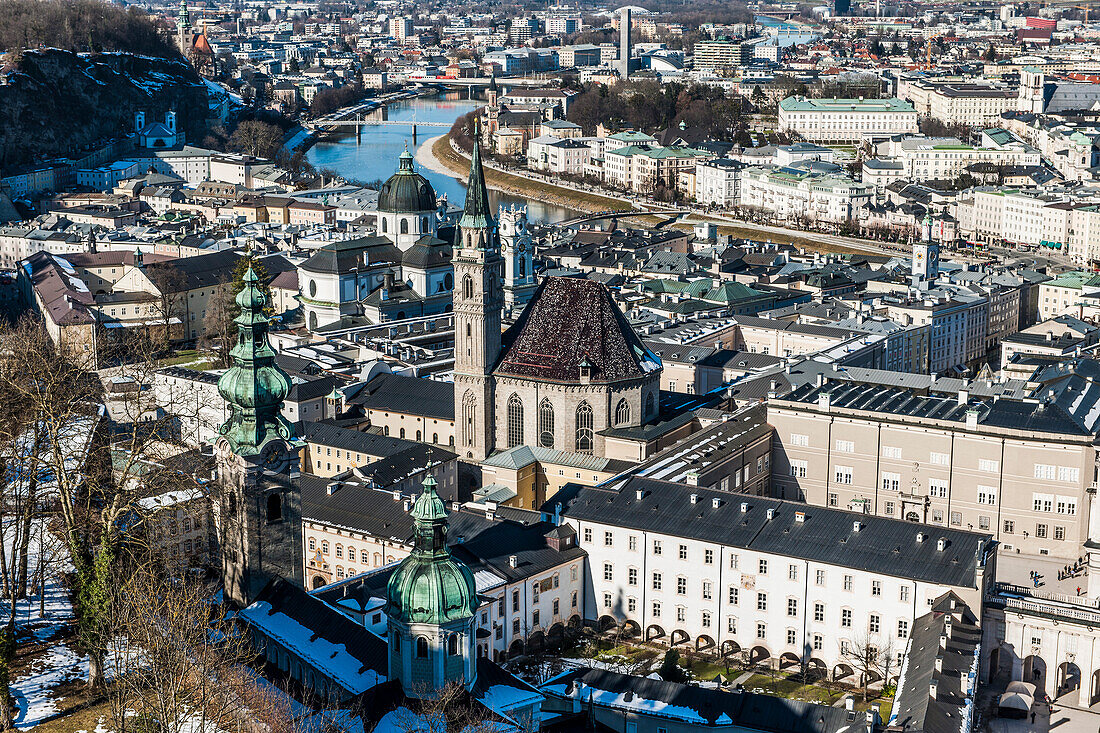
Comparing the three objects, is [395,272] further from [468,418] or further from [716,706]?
[716,706]

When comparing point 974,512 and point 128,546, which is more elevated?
point 128,546

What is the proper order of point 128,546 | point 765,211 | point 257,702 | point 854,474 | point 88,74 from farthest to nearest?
point 88,74 < point 765,211 < point 854,474 < point 128,546 < point 257,702

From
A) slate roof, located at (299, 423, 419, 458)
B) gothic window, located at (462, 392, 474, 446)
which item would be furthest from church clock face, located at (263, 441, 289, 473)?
gothic window, located at (462, 392, 474, 446)

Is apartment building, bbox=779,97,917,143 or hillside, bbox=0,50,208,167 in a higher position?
hillside, bbox=0,50,208,167

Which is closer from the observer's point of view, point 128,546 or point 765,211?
point 128,546

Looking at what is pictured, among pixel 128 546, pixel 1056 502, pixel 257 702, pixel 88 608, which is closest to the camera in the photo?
pixel 257 702

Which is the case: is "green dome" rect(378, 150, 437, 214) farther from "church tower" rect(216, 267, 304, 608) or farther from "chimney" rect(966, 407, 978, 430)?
"church tower" rect(216, 267, 304, 608)

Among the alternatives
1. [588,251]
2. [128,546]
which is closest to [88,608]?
[128,546]

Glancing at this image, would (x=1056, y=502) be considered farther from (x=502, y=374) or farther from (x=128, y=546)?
(x=128, y=546)
